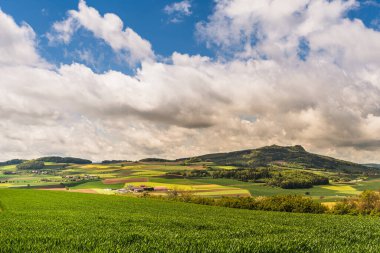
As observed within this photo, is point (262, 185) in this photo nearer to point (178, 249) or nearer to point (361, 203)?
point (361, 203)

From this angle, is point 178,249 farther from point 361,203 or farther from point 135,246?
point 361,203

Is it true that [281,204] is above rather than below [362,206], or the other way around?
above

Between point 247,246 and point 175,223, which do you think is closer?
point 247,246

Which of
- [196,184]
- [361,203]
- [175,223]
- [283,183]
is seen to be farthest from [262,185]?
[175,223]

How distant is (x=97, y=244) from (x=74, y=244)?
4.13 feet

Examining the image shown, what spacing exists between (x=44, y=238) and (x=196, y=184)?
535 feet

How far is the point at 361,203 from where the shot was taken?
258 feet

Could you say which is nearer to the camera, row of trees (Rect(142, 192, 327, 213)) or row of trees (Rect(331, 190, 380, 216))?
row of trees (Rect(331, 190, 380, 216))

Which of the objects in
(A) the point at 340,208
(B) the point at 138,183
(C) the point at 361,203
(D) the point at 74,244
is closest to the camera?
(D) the point at 74,244

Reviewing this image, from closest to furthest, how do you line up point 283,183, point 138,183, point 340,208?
point 340,208 → point 138,183 → point 283,183

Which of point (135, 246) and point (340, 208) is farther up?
point (135, 246)

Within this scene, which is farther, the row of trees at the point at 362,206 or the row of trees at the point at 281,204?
the row of trees at the point at 281,204

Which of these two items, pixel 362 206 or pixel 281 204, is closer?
pixel 281 204

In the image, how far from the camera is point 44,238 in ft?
60.3
